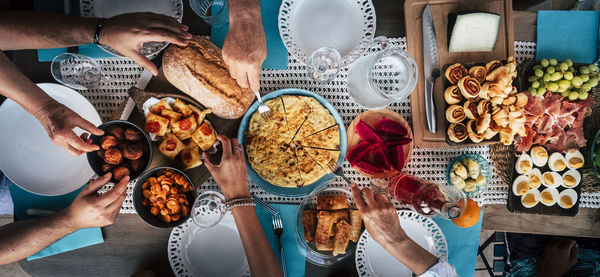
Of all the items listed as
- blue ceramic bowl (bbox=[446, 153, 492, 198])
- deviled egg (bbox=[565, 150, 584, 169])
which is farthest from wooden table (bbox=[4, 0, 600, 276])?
deviled egg (bbox=[565, 150, 584, 169])

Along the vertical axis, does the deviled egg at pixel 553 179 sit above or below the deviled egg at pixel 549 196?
above

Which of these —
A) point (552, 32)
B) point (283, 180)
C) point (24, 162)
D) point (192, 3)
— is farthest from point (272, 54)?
point (552, 32)

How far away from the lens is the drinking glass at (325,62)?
4.54ft

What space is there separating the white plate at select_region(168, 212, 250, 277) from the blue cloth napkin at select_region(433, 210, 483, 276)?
1.00 metres

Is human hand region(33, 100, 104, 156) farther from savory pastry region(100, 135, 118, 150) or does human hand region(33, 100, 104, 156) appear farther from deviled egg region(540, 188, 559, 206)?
deviled egg region(540, 188, 559, 206)

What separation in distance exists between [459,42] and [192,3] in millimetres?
1291

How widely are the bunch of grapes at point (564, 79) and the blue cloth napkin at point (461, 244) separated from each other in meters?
0.75

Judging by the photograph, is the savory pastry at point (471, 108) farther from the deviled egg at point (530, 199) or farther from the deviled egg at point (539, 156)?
the deviled egg at point (530, 199)

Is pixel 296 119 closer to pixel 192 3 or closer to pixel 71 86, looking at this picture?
pixel 192 3

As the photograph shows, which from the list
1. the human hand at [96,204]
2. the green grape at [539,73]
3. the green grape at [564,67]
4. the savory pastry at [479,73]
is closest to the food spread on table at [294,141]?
the human hand at [96,204]

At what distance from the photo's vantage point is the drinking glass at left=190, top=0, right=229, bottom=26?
143 centimetres

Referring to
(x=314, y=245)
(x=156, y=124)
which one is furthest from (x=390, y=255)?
(x=156, y=124)

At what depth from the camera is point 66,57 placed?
140cm

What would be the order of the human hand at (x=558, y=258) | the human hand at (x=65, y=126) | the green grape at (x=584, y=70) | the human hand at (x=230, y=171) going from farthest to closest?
1. the human hand at (x=558, y=258)
2. the green grape at (x=584, y=70)
3. the human hand at (x=230, y=171)
4. the human hand at (x=65, y=126)
